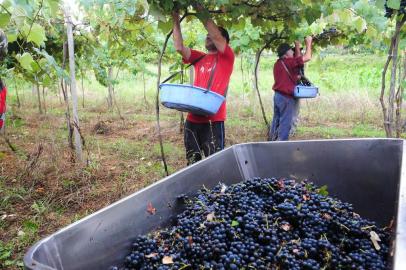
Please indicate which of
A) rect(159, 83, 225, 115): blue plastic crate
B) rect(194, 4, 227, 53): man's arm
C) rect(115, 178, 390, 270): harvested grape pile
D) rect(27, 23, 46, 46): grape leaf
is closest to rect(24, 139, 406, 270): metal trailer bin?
rect(115, 178, 390, 270): harvested grape pile

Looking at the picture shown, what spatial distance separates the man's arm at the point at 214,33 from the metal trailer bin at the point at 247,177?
1098mm

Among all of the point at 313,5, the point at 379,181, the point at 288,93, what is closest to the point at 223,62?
the point at 313,5

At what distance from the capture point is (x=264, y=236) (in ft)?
5.10

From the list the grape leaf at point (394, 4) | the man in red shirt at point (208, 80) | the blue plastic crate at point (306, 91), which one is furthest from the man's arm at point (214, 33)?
the blue plastic crate at point (306, 91)

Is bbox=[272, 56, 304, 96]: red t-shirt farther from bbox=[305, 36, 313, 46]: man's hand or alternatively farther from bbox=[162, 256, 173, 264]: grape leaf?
bbox=[162, 256, 173, 264]: grape leaf

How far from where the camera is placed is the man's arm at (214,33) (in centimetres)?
304

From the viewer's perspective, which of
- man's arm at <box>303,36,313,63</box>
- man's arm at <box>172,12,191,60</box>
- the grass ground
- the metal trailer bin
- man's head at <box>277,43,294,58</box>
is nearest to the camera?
the metal trailer bin

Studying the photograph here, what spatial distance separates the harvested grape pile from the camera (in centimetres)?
145

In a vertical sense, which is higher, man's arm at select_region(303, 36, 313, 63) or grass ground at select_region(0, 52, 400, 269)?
man's arm at select_region(303, 36, 313, 63)

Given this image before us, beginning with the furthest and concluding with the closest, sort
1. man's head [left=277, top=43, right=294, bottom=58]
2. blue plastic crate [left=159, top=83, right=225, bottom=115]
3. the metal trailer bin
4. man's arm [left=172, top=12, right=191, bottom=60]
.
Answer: man's head [left=277, top=43, right=294, bottom=58] < man's arm [left=172, top=12, right=191, bottom=60] < blue plastic crate [left=159, top=83, right=225, bottom=115] < the metal trailer bin

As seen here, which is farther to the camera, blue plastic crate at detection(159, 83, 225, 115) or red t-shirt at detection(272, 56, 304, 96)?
red t-shirt at detection(272, 56, 304, 96)

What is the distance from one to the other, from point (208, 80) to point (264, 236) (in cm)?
200

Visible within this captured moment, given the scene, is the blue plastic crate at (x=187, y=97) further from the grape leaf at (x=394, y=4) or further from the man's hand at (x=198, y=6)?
the grape leaf at (x=394, y=4)

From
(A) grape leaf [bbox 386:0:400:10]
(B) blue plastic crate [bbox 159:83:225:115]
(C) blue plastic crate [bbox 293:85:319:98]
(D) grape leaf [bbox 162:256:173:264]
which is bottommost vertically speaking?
(D) grape leaf [bbox 162:256:173:264]
